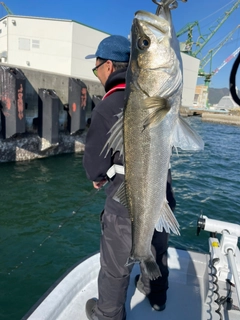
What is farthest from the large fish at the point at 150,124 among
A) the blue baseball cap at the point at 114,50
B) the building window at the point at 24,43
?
the building window at the point at 24,43

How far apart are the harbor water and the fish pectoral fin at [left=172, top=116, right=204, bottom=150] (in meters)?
2.14

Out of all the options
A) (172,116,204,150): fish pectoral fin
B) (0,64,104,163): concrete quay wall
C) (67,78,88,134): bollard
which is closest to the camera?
(172,116,204,150): fish pectoral fin

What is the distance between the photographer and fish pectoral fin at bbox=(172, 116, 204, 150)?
5.42 feet

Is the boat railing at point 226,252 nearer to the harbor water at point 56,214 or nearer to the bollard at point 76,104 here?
the harbor water at point 56,214

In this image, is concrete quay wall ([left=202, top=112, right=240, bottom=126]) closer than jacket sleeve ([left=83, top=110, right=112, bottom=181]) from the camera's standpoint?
No

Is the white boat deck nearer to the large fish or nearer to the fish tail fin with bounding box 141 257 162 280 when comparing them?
the fish tail fin with bounding box 141 257 162 280

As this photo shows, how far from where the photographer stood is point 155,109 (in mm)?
1570

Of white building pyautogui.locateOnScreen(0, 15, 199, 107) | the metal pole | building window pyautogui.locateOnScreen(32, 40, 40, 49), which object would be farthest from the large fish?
building window pyautogui.locateOnScreen(32, 40, 40, 49)

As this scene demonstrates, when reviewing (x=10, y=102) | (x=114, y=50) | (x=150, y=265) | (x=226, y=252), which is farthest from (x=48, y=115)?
(x=150, y=265)

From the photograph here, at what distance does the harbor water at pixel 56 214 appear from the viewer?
440 centimetres

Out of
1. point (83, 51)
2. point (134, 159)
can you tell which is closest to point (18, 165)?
point (134, 159)

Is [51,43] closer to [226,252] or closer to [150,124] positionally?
[226,252]

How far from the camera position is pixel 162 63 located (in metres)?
1.51

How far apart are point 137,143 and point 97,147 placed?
505 mm
